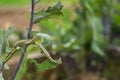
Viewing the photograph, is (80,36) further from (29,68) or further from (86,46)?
(29,68)

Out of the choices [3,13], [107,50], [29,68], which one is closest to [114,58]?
[107,50]

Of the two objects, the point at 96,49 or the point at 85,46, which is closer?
the point at 96,49

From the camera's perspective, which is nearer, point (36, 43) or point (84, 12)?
point (36, 43)

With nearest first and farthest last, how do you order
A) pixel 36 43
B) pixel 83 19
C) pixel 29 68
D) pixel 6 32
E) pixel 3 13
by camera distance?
pixel 36 43 → pixel 6 32 → pixel 29 68 → pixel 83 19 → pixel 3 13

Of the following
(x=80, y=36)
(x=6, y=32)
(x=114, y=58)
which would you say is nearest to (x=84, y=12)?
(x=80, y=36)

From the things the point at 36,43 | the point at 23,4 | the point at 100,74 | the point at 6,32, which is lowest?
the point at 23,4

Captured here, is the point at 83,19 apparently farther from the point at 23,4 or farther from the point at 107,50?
the point at 23,4

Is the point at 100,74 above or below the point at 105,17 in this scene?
below

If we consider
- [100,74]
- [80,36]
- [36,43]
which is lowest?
[100,74]

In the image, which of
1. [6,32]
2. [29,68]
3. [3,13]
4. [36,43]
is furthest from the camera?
[3,13]
